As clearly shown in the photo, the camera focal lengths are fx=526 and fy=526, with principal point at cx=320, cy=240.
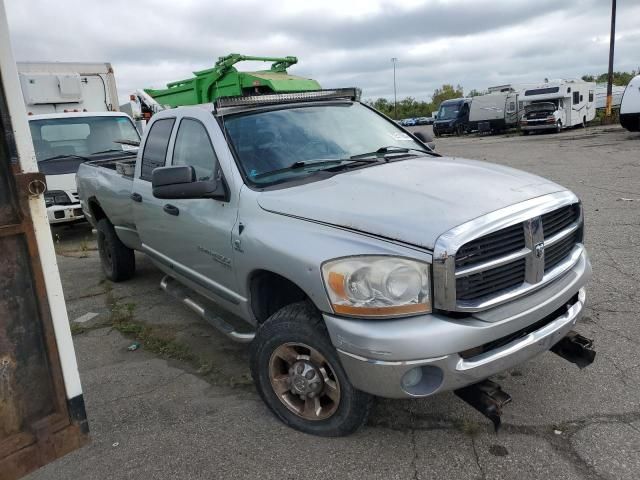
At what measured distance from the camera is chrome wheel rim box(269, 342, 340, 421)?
9.17 ft

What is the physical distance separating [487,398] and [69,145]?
869 centimetres

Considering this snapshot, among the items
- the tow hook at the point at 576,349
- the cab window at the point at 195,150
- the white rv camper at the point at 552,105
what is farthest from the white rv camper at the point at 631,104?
the cab window at the point at 195,150

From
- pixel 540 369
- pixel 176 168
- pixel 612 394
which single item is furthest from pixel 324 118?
pixel 612 394

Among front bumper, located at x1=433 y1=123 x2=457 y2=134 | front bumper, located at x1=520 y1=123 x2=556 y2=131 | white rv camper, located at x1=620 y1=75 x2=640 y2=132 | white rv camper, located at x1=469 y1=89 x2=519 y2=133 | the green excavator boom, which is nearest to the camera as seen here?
the green excavator boom

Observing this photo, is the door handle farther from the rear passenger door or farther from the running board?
the running board

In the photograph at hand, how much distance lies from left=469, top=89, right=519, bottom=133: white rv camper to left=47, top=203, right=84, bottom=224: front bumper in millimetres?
29453

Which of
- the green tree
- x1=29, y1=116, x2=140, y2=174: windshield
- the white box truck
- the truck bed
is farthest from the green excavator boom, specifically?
the green tree

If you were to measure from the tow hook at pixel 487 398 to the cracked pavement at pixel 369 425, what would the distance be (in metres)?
0.27

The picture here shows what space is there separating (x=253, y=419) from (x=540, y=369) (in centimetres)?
189

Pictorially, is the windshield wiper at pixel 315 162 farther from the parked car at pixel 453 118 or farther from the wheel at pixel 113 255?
the parked car at pixel 453 118

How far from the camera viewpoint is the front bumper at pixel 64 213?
827 centimetres

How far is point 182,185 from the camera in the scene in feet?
10.9

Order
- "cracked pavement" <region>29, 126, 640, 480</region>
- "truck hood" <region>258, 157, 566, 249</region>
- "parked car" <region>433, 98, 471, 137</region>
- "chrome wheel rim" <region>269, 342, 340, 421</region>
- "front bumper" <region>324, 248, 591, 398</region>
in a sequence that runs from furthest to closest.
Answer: "parked car" <region>433, 98, 471, 137</region>
"chrome wheel rim" <region>269, 342, 340, 421</region>
"cracked pavement" <region>29, 126, 640, 480</region>
"truck hood" <region>258, 157, 566, 249</region>
"front bumper" <region>324, 248, 591, 398</region>

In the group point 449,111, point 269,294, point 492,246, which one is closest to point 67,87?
point 269,294
